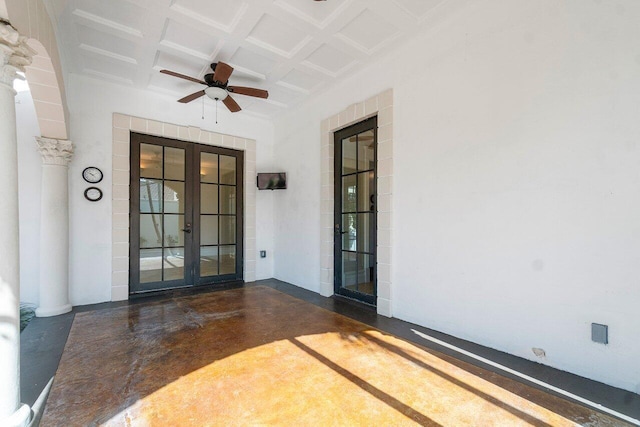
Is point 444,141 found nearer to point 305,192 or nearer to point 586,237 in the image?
point 586,237

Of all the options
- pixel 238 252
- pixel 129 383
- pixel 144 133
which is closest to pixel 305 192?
pixel 238 252

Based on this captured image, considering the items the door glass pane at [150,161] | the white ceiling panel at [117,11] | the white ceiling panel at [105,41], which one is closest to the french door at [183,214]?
the door glass pane at [150,161]

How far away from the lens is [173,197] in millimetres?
4539

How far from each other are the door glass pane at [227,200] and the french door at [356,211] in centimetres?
200

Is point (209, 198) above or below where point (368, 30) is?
below

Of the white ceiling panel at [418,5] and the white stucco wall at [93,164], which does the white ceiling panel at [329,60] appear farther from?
the white stucco wall at [93,164]

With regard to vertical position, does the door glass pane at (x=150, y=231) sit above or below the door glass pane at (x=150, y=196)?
below

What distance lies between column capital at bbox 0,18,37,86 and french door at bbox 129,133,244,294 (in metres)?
2.81

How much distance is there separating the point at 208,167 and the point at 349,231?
2.64m

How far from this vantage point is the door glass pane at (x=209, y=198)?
480 cm

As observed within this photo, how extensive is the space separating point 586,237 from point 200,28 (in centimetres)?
374

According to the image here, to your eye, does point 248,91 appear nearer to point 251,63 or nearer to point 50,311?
point 251,63

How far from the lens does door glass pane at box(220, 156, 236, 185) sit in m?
5.04

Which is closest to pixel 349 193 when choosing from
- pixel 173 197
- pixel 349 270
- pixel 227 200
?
pixel 349 270
